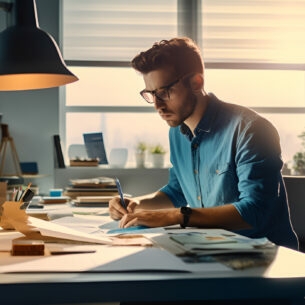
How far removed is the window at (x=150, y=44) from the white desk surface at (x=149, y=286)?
11.6ft

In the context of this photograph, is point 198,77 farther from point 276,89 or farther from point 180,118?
point 276,89

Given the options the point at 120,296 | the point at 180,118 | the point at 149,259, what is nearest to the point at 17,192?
the point at 180,118

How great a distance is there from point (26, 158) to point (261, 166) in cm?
282

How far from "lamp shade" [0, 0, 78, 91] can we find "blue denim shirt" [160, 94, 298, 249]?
1.92 feet

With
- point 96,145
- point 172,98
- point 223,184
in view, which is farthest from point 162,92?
point 96,145

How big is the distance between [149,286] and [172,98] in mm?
1366

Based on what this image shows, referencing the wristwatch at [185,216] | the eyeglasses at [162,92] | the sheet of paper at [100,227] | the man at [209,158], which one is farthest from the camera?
the eyeglasses at [162,92]

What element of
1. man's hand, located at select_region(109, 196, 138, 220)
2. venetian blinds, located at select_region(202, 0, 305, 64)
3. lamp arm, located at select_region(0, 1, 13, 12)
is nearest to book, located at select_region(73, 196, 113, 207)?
man's hand, located at select_region(109, 196, 138, 220)

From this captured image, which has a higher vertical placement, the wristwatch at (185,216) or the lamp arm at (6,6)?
the lamp arm at (6,6)

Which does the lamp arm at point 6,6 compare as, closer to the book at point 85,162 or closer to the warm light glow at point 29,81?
the warm light glow at point 29,81

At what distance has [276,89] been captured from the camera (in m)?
4.70

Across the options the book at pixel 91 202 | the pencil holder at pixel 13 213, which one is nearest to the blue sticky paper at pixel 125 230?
the pencil holder at pixel 13 213

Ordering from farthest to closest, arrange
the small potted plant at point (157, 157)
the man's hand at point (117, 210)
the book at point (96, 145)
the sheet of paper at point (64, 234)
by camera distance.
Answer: the small potted plant at point (157, 157)
the book at point (96, 145)
the man's hand at point (117, 210)
the sheet of paper at point (64, 234)

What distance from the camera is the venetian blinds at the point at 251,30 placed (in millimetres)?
4582
